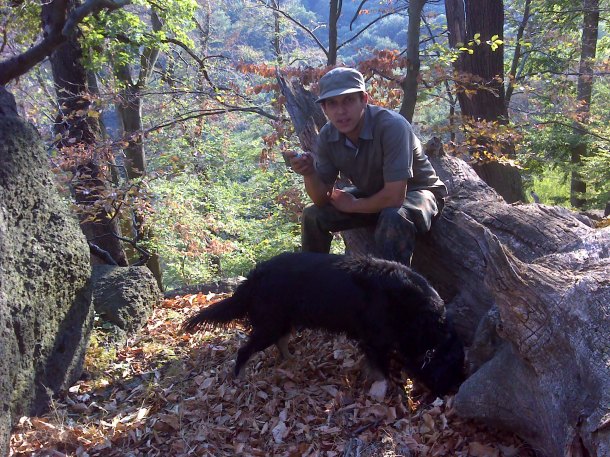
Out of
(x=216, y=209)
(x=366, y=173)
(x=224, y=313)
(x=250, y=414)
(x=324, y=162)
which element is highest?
(x=324, y=162)

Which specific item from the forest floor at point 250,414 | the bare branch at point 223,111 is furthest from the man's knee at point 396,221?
the bare branch at point 223,111

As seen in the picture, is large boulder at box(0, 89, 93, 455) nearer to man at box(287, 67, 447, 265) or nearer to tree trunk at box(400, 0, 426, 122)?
man at box(287, 67, 447, 265)

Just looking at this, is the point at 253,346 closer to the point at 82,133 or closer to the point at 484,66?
the point at 82,133

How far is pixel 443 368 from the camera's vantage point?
358 centimetres

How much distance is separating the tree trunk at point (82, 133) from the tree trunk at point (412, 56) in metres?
4.45

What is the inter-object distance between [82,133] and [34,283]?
464 cm

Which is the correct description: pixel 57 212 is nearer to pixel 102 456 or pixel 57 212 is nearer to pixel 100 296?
pixel 100 296

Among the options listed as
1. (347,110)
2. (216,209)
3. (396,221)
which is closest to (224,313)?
(396,221)

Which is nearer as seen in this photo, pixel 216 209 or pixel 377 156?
pixel 377 156

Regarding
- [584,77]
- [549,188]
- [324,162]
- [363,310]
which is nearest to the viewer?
[363,310]

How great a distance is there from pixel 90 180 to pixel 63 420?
4.52 metres

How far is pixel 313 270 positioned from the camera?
4.00 m

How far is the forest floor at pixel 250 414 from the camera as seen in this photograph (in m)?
3.23

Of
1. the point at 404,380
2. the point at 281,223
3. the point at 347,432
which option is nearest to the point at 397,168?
the point at 404,380
